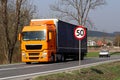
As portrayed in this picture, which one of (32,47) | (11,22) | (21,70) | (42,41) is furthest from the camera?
(11,22)

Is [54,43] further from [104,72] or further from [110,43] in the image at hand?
[110,43]

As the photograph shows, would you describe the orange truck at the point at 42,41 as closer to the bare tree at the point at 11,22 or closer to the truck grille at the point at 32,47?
the truck grille at the point at 32,47

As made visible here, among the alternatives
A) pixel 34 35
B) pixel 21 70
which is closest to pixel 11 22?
pixel 34 35

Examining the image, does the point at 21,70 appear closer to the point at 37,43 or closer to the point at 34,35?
the point at 37,43

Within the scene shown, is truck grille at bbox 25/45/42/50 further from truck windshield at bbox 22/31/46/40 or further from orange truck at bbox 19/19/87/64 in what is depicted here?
truck windshield at bbox 22/31/46/40

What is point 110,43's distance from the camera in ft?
591

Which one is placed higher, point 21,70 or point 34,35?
point 34,35

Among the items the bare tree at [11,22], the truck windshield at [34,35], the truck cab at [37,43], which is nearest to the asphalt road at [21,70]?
the truck cab at [37,43]

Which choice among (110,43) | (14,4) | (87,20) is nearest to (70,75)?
(14,4)

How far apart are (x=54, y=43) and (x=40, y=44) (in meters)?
1.97

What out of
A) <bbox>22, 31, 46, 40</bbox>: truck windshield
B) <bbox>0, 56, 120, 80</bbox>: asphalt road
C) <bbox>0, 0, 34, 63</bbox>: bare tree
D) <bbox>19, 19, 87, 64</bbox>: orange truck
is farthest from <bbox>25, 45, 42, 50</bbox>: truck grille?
<bbox>0, 0, 34, 63</bbox>: bare tree

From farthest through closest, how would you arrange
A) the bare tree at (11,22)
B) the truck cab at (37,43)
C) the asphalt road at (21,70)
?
the bare tree at (11,22)
the truck cab at (37,43)
the asphalt road at (21,70)

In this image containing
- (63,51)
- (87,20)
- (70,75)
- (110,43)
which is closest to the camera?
(70,75)

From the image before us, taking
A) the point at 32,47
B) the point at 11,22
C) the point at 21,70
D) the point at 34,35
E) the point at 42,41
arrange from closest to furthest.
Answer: the point at 21,70
the point at 42,41
the point at 32,47
the point at 34,35
the point at 11,22
